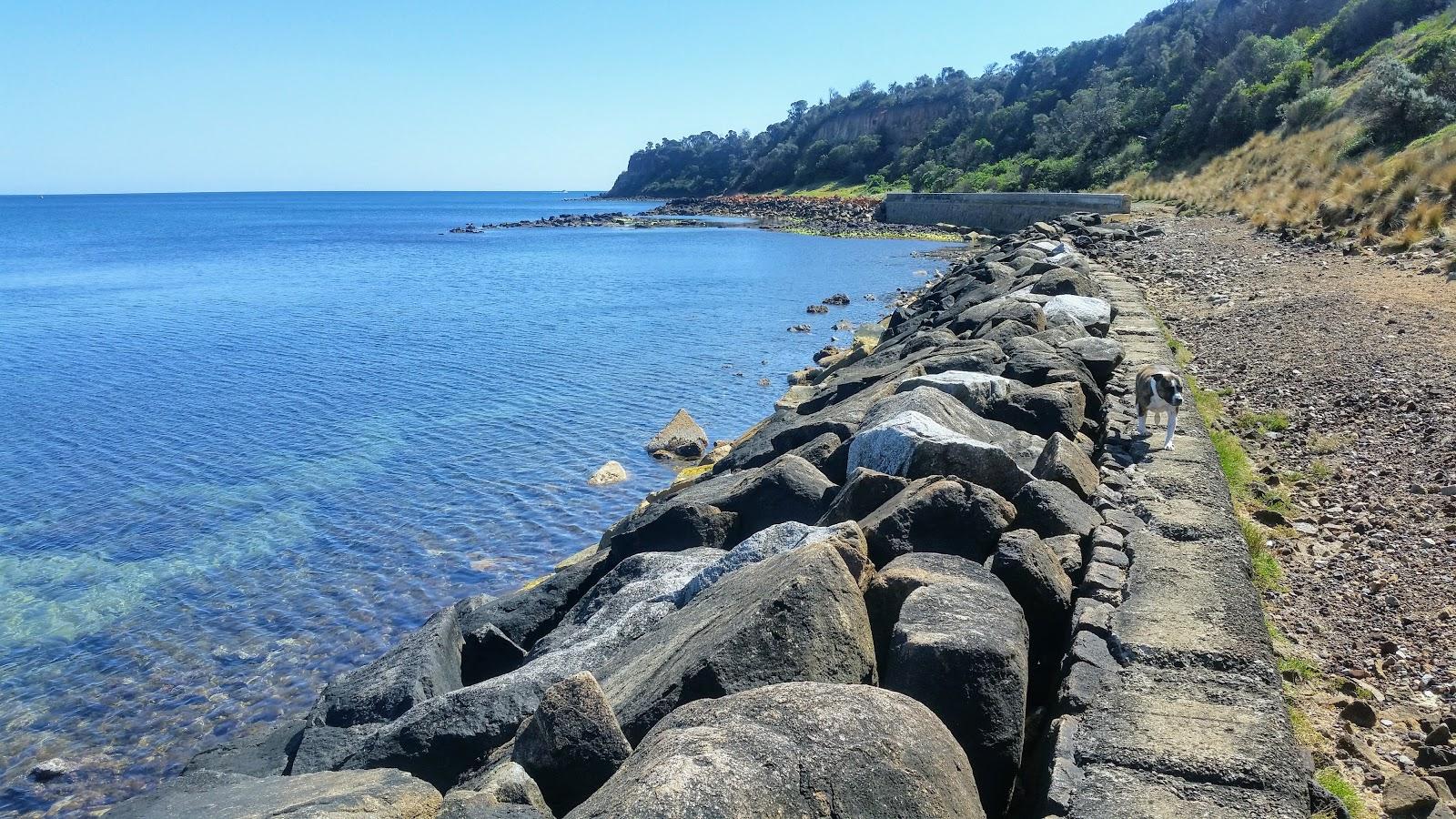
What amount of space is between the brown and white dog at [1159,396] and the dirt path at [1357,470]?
0.99 metres

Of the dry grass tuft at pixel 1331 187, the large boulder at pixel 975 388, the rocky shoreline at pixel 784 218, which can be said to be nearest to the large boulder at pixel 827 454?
the large boulder at pixel 975 388

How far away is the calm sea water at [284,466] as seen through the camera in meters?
8.99

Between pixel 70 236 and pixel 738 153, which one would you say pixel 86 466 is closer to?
pixel 70 236

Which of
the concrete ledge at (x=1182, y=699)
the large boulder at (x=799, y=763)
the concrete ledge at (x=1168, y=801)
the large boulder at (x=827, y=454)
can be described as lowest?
the large boulder at (x=827, y=454)

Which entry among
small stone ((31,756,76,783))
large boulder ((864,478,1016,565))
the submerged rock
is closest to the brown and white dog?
large boulder ((864,478,1016,565))

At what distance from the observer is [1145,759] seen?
12.9 ft

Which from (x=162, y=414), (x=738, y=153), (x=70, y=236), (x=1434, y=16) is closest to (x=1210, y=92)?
(x=1434, y=16)

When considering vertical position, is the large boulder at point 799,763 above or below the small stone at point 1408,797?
above

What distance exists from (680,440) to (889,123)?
105m

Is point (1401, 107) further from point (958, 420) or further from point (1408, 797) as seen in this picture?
point (1408, 797)

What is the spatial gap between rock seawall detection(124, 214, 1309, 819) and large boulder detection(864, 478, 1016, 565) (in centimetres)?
1

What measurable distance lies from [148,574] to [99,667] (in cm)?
228

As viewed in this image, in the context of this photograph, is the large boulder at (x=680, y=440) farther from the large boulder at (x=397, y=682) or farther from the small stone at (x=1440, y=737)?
the small stone at (x=1440, y=737)

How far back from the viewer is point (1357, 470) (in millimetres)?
8398
